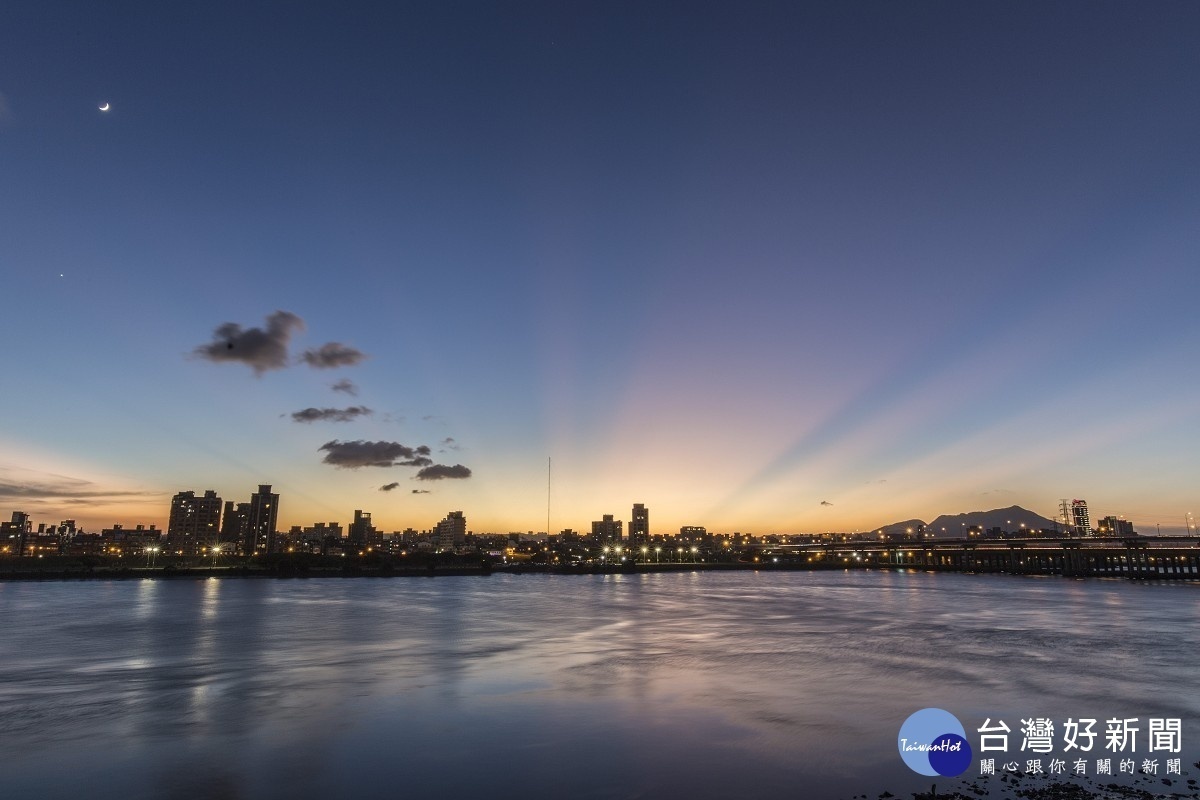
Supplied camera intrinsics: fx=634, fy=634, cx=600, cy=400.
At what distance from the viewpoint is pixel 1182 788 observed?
17.1m

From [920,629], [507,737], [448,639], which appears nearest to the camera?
[507,737]

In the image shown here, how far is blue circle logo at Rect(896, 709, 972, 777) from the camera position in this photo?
19969 millimetres

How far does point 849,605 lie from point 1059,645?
41.2 meters

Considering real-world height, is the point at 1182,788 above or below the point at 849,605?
above

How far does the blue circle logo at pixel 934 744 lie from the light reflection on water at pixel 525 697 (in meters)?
0.68

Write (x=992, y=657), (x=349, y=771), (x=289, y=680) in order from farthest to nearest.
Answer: (x=992, y=657) → (x=289, y=680) → (x=349, y=771)

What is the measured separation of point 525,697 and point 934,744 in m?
17.8

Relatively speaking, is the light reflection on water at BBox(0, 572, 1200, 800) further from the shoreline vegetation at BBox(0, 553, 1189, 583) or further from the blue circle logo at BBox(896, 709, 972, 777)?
the shoreline vegetation at BBox(0, 553, 1189, 583)

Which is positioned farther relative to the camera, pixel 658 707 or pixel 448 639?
pixel 448 639

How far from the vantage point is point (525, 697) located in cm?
3100

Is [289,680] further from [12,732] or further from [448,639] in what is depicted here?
[448,639]

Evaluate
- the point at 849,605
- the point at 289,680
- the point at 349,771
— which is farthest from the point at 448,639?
the point at 849,605

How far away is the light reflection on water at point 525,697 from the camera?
778 inches

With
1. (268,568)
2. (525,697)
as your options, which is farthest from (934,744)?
(268,568)
